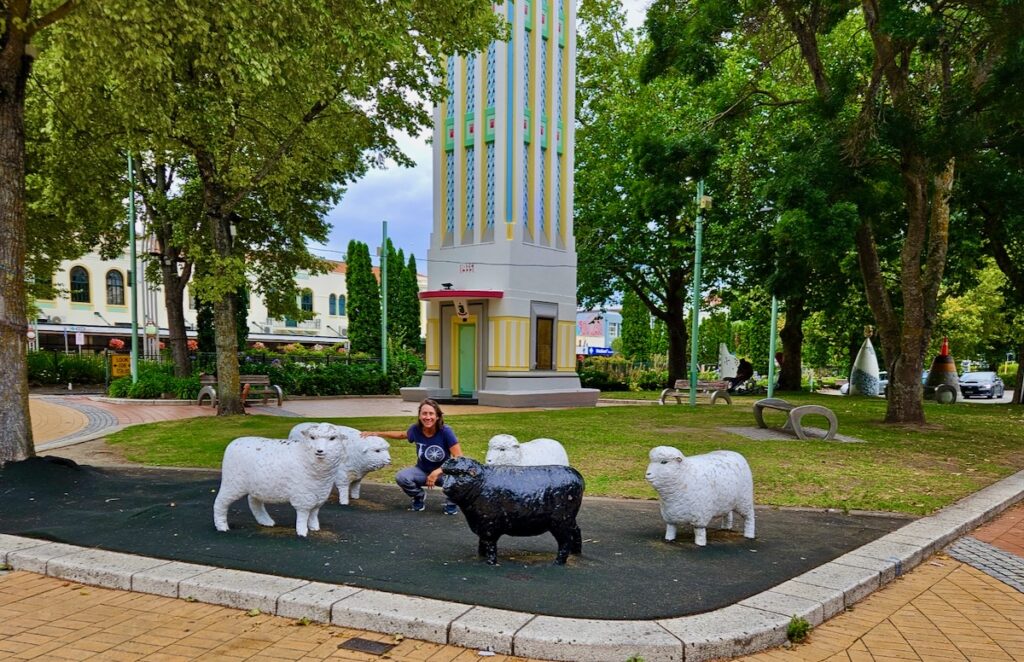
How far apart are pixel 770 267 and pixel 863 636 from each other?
14.5 m

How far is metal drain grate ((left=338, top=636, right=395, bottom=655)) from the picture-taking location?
3697mm

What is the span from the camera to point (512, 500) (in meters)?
4.77

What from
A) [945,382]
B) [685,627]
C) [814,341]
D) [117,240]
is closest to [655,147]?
[685,627]

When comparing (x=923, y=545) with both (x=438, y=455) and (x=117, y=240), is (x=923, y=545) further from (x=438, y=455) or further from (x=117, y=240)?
(x=117, y=240)

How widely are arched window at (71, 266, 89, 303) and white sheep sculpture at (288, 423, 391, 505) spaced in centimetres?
4793

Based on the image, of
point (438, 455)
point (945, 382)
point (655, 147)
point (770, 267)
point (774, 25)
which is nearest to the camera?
point (438, 455)

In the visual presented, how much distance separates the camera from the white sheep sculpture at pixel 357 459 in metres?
6.48

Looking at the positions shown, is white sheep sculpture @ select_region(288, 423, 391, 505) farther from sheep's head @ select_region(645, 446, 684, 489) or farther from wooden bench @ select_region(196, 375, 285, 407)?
wooden bench @ select_region(196, 375, 285, 407)

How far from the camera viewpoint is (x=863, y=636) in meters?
4.01

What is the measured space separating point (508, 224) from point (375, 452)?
50.4 feet

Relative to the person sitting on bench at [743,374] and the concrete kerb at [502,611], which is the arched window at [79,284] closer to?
the person sitting on bench at [743,374]

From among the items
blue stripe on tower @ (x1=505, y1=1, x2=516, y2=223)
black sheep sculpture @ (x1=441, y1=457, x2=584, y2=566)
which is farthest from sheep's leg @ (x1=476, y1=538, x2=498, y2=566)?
blue stripe on tower @ (x1=505, y1=1, x2=516, y2=223)

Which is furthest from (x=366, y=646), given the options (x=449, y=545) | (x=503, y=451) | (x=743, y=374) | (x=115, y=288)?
(x=115, y=288)

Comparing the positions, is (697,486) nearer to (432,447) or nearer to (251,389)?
(432,447)
